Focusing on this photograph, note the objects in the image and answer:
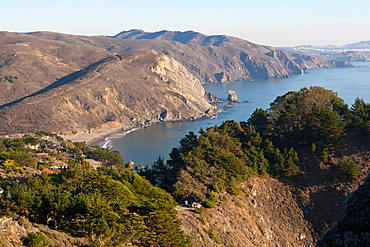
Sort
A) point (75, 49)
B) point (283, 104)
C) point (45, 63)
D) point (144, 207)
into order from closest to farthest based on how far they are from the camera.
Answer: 1. point (144, 207)
2. point (283, 104)
3. point (45, 63)
4. point (75, 49)

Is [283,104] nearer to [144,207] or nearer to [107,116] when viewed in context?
[144,207]

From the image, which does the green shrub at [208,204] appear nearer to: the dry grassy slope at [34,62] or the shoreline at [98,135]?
the shoreline at [98,135]

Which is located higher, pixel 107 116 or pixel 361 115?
pixel 361 115

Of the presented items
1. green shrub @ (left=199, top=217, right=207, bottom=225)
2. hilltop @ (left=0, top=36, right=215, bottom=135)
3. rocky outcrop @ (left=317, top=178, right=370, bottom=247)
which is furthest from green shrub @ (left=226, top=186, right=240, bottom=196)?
hilltop @ (left=0, top=36, right=215, bottom=135)

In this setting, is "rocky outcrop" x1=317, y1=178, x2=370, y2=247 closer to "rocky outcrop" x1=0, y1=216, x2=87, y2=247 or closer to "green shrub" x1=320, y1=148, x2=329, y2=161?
"rocky outcrop" x1=0, y1=216, x2=87, y2=247

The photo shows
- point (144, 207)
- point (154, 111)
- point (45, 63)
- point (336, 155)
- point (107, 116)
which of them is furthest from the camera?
point (45, 63)

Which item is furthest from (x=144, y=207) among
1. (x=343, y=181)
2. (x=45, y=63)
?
(x=45, y=63)

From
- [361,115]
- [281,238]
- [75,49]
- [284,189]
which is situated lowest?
[281,238]

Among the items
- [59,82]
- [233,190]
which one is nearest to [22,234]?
[233,190]
